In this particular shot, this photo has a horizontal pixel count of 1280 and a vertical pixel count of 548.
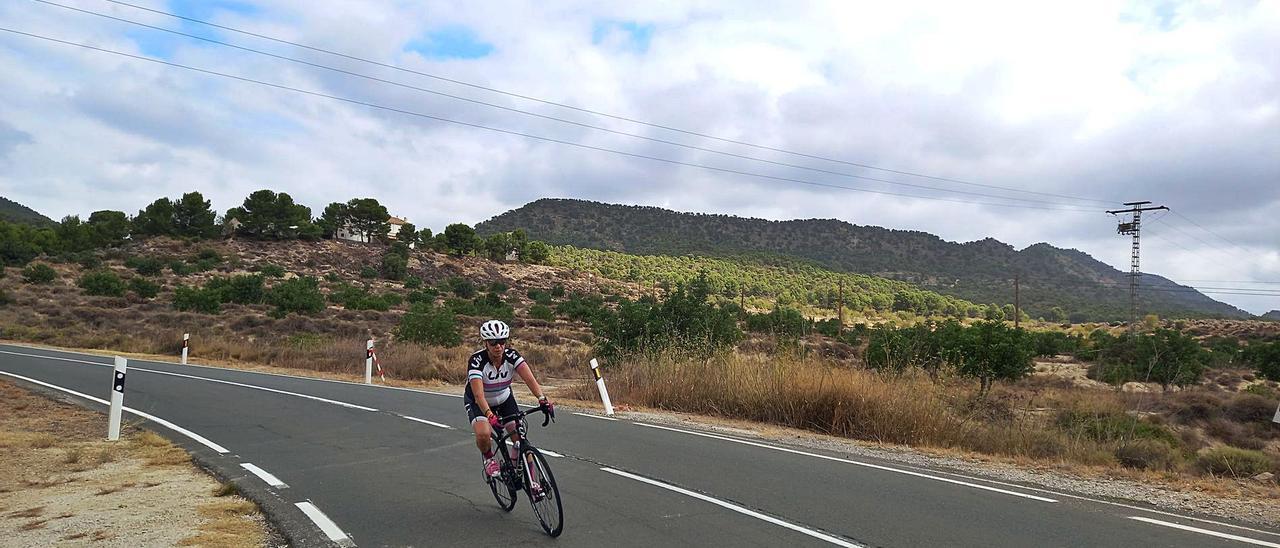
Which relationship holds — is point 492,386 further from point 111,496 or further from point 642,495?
point 111,496

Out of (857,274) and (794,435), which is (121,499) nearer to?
(794,435)

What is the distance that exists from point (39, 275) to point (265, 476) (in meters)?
62.6

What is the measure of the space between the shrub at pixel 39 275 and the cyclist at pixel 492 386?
65482 mm

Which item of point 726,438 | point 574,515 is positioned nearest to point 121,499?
point 574,515

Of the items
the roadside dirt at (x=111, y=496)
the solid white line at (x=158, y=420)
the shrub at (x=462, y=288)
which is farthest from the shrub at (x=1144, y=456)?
the shrub at (x=462, y=288)

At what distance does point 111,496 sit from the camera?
8.16m

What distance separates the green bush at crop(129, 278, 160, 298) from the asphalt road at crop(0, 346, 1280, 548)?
46.5 metres

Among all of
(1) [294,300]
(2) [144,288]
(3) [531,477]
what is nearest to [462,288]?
(1) [294,300]

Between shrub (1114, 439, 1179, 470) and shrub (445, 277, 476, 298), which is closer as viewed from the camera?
shrub (1114, 439, 1179, 470)

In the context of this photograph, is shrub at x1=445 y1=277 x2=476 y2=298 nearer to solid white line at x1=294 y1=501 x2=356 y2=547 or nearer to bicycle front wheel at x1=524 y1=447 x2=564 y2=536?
solid white line at x1=294 y1=501 x2=356 y2=547

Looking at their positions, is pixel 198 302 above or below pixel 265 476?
above

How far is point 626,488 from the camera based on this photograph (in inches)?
331

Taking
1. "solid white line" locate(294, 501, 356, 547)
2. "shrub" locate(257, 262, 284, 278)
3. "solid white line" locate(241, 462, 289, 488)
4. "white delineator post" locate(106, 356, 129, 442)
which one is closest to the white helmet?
"solid white line" locate(294, 501, 356, 547)

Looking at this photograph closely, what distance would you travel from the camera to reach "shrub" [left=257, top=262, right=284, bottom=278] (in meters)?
66.6
